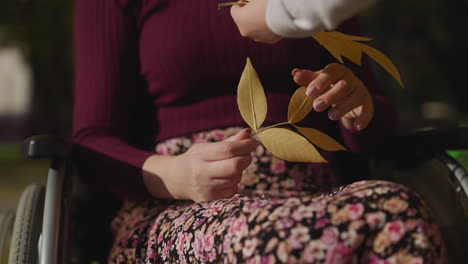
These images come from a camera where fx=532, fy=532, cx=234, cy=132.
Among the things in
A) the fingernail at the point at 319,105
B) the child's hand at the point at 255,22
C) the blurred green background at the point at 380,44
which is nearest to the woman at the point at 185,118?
the fingernail at the point at 319,105

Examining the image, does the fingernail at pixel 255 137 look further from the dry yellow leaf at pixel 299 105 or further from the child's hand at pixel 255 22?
the child's hand at pixel 255 22

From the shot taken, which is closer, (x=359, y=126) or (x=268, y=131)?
(x=268, y=131)

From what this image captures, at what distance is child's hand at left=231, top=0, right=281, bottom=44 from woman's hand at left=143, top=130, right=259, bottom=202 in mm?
172

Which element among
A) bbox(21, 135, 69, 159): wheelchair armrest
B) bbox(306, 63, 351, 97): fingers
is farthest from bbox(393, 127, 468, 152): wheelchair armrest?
bbox(21, 135, 69, 159): wheelchair armrest

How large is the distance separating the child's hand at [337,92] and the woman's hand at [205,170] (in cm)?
12

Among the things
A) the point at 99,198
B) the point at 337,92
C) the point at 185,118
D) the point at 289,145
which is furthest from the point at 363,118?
the point at 99,198

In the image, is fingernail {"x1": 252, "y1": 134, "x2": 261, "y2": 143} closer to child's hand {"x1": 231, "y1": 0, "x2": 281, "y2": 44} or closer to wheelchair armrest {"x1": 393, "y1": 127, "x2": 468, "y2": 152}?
child's hand {"x1": 231, "y1": 0, "x2": 281, "y2": 44}

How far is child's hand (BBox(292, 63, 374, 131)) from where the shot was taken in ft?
2.82

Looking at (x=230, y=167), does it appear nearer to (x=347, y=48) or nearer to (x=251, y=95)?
(x=251, y=95)

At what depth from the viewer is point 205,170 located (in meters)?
0.89

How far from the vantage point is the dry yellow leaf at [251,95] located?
32.4 inches

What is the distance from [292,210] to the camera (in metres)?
0.68

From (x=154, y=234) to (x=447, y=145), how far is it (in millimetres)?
705

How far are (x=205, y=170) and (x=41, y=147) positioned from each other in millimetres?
289
